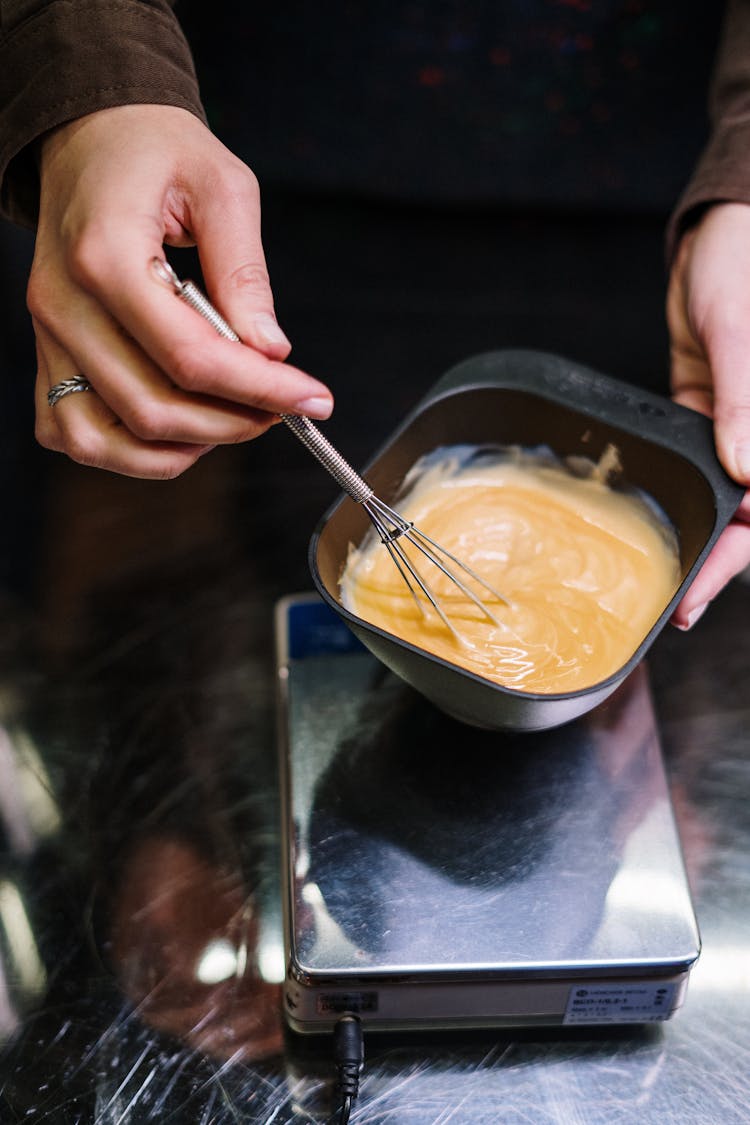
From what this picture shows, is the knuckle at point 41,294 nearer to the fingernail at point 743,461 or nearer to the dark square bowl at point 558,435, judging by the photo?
the dark square bowl at point 558,435

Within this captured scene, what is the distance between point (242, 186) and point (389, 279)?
3.49 ft

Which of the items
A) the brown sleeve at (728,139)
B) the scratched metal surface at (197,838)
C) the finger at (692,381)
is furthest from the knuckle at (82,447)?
the brown sleeve at (728,139)

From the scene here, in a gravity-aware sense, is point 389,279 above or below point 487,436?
below

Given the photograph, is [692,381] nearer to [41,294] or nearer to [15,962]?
[41,294]

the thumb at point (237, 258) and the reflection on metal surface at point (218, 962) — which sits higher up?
the thumb at point (237, 258)

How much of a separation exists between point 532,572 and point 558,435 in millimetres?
172

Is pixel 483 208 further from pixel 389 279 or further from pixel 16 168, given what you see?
pixel 16 168

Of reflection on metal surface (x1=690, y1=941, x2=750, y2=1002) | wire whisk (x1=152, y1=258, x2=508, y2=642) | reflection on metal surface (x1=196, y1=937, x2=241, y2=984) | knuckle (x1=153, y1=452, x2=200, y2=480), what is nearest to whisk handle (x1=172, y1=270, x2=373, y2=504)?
wire whisk (x1=152, y1=258, x2=508, y2=642)

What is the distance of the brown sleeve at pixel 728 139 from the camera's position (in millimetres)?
1296

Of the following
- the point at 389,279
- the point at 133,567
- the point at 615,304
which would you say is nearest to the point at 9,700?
the point at 133,567

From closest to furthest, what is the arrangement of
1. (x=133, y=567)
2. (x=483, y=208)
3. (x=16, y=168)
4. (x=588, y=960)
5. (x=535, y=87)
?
(x=588, y=960) → (x=16, y=168) → (x=133, y=567) → (x=535, y=87) → (x=483, y=208)

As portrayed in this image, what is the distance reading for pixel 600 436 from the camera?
45.9 inches

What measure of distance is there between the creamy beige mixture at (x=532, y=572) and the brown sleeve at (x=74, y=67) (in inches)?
20.1

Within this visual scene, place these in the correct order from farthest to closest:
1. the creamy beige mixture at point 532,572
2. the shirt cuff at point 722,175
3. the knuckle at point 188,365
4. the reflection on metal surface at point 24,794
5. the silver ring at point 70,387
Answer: the shirt cuff at point 722,175 → the reflection on metal surface at point 24,794 → the creamy beige mixture at point 532,572 → the silver ring at point 70,387 → the knuckle at point 188,365
